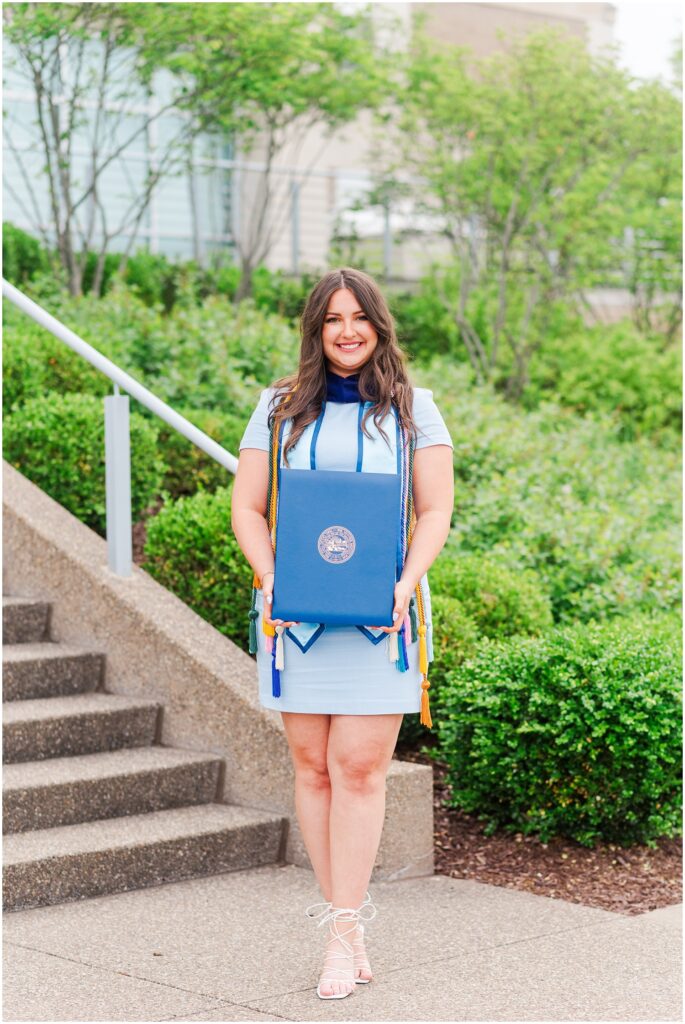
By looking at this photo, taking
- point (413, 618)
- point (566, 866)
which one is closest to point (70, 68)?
point (566, 866)

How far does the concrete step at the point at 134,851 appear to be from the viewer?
4.18 metres

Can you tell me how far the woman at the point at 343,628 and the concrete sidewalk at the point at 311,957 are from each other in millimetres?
212

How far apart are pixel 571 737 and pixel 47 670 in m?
2.06

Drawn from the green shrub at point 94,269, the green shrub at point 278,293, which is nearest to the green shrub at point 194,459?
the green shrub at point 94,269

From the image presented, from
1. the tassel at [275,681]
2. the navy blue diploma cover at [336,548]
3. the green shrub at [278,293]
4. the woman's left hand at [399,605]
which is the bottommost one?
the tassel at [275,681]

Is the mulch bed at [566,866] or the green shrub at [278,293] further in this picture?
the green shrub at [278,293]

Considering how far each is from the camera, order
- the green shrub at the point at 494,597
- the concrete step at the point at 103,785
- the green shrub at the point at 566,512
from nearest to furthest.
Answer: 1. the concrete step at the point at 103,785
2. the green shrub at the point at 494,597
3. the green shrub at the point at 566,512

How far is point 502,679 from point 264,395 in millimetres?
1664

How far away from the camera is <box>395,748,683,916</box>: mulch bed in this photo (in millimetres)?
4523

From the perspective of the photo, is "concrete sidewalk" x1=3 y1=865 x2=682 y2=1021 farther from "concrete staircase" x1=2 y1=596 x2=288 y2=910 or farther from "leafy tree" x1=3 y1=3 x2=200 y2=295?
"leafy tree" x1=3 y1=3 x2=200 y2=295

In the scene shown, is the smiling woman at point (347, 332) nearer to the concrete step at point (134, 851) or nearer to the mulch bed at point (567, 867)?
the concrete step at point (134, 851)

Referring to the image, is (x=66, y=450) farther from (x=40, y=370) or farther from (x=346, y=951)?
(x=346, y=951)

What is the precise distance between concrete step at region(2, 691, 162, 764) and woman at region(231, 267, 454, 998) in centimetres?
152

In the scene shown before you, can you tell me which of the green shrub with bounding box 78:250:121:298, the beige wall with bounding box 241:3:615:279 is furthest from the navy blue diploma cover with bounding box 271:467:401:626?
the beige wall with bounding box 241:3:615:279
